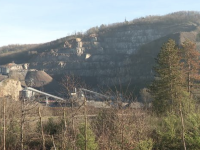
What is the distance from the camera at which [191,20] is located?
112 m

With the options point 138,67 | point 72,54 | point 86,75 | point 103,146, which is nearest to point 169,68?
point 103,146

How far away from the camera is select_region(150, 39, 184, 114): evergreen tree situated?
2064cm

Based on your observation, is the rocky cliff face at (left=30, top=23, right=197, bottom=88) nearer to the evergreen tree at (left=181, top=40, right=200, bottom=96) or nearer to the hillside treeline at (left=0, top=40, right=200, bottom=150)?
the evergreen tree at (left=181, top=40, right=200, bottom=96)

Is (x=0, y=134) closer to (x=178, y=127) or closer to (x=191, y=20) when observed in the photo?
(x=178, y=127)

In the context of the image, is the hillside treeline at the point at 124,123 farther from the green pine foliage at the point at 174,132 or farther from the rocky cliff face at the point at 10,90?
the rocky cliff face at the point at 10,90

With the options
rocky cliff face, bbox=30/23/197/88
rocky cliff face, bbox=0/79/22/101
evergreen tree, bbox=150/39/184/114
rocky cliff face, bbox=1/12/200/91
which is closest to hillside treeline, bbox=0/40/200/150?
evergreen tree, bbox=150/39/184/114

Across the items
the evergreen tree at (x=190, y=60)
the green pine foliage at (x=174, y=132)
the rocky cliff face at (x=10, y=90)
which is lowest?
the rocky cliff face at (x=10, y=90)

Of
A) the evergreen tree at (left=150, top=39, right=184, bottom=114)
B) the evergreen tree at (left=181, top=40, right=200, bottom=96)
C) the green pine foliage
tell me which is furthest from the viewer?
the evergreen tree at (left=181, top=40, right=200, bottom=96)

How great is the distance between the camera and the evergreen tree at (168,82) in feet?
67.7

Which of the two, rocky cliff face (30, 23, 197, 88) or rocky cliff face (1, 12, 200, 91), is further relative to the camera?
rocky cliff face (30, 23, 197, 88)

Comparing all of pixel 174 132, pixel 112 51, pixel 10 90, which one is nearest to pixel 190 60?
pixel 174 132

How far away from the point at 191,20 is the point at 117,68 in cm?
4617

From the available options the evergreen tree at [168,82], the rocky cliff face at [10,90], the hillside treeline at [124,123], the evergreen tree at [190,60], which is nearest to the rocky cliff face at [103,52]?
the rocky cliff face at [10,90]

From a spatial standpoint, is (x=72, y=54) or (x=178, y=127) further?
(x=72, y=54)
